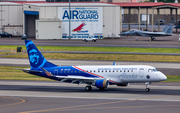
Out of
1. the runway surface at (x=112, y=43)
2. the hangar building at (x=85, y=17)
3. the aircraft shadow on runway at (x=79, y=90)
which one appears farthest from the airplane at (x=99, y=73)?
the hangar building at (x=85, y=17)

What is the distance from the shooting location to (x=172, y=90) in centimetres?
3753

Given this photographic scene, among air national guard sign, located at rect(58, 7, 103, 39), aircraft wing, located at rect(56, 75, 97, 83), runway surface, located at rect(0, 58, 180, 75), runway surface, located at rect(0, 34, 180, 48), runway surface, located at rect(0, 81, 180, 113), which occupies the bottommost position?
runway surface, located at rect(0, 81, 180, 113)

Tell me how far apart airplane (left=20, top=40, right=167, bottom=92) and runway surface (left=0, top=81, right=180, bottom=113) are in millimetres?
1254

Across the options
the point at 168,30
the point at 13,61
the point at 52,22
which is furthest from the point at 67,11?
the point at 13,61

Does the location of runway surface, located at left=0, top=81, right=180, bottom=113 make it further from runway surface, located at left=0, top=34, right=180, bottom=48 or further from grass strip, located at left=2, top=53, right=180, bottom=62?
runway surface, located at left=0, top=34, right=180, bottom=48

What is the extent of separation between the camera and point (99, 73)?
38.6m

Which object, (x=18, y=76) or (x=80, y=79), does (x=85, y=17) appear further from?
(x=80, y=79)

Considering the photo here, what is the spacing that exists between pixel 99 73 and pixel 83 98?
627cm

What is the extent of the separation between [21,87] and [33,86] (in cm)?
176

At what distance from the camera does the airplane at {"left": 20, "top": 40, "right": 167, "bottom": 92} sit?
1452 inches

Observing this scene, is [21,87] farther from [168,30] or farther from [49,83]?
[168,30]

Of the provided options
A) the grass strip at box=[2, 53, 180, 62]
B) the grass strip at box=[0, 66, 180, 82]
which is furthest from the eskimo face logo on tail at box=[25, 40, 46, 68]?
the grass strip at box=[2, 53, 180, 62]

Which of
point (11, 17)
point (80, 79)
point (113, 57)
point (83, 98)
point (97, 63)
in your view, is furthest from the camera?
point (11, 17)

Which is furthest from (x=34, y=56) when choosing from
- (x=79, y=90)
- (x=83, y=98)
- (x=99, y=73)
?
(x=83, y=98)
